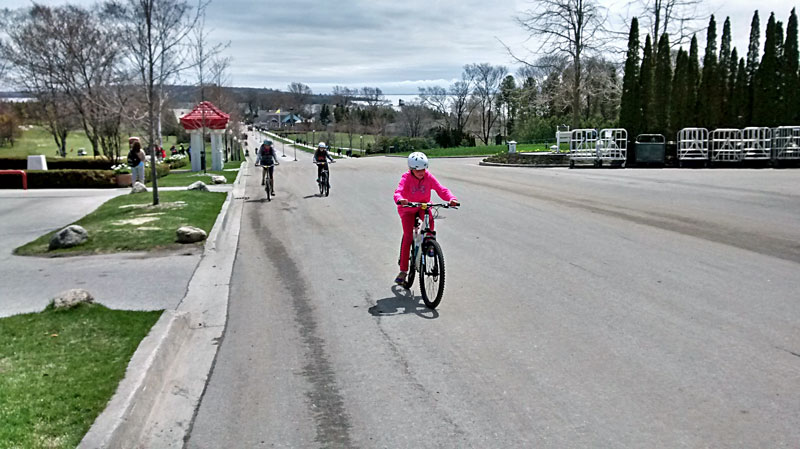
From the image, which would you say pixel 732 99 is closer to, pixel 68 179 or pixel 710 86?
pixel 710 86

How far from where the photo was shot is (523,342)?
627cm

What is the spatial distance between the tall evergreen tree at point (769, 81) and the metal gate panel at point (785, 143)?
1.78 meters

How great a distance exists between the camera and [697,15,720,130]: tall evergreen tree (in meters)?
32.3

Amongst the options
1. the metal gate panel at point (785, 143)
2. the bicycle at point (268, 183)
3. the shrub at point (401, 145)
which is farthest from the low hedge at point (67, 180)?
the shrub at point (401, 145)

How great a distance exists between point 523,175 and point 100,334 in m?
22.9

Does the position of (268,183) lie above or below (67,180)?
above

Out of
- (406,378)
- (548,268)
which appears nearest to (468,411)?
(406,378)

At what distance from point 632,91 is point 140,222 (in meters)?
26.6

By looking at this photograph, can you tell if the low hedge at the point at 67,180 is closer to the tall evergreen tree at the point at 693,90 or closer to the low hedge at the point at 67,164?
the low hedge at the point at 67,164

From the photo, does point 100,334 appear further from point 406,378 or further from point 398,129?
point 398,129

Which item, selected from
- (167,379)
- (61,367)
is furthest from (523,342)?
(61,367)

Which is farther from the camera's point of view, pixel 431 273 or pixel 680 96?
pixel 680 96

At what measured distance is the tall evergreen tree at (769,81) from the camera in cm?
3112

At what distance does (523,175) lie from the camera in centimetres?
2788
